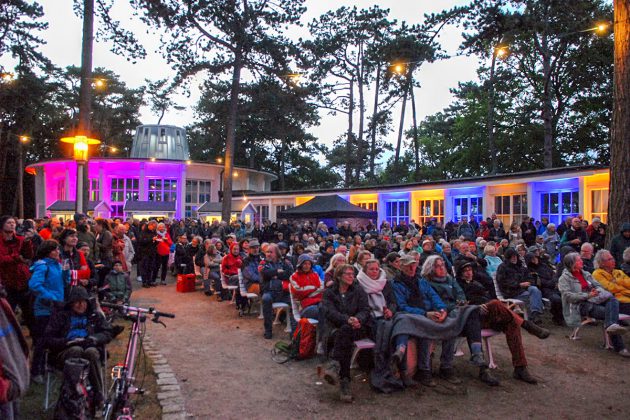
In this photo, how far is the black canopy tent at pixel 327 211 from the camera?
53.7 feet

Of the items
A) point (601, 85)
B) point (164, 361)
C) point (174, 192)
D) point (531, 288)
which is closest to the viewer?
point (164, 361)

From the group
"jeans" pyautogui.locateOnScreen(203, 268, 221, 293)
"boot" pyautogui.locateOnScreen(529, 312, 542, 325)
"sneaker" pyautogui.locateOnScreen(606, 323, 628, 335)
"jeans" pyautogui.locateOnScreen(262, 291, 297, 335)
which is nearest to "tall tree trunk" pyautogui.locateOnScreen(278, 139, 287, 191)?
"jeans" pyautogui.locateOnScreen(203, 268, 221, 293)

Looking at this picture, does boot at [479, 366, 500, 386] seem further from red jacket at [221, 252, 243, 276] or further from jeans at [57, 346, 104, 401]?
red jacket at [221, 252, 243, 276]

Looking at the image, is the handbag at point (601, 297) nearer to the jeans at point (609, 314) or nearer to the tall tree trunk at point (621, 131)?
the jeans at point (609, 314)

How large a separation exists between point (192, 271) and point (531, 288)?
848cm

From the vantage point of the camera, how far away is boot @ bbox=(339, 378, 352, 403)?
4.50 metres

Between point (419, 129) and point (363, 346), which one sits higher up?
point (419, 129)

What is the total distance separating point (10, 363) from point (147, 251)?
9.84m

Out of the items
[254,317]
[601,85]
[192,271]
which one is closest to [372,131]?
[601,85]

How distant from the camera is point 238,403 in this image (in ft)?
14.7

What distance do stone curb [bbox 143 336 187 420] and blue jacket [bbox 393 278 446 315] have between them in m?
2.54

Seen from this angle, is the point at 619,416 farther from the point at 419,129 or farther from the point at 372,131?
the point at 419,129

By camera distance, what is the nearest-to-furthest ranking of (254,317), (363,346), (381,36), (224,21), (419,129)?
(363,346), (254,317), (224,21), (381,36), (419,129)

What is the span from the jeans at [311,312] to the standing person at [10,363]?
13.4 feet
